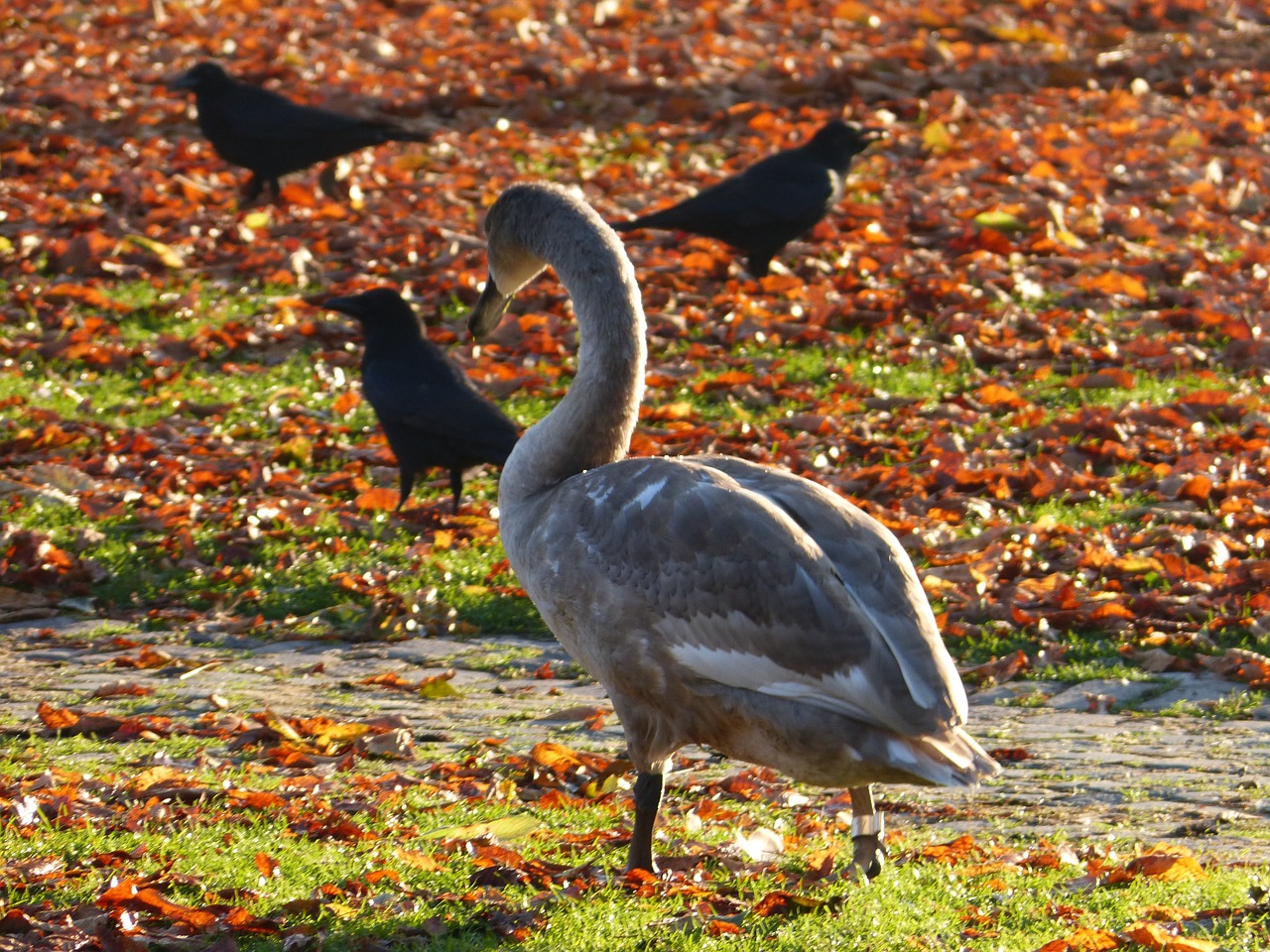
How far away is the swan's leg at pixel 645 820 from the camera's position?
14.6ft

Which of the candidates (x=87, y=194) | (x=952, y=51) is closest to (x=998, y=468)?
(x=87, y=194)

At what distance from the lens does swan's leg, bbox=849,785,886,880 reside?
4.52m

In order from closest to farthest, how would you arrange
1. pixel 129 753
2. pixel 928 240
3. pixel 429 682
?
pixel 129 753 → pixel 429 682 → pixel 928 240

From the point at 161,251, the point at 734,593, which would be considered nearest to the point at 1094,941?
the point at 734,593

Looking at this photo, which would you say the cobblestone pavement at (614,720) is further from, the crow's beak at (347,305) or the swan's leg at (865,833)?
the crow's beak at (347,305)

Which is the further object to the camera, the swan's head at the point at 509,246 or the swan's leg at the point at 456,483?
the swan's leg at the point at 456,483

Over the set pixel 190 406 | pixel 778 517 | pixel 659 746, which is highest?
pixel 778 517

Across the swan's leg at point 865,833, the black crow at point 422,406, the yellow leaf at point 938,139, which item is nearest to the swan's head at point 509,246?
the black crow at point 422,406

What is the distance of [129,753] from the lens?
215 inches

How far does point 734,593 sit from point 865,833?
2.68 feet

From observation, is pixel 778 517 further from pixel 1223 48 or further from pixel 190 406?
pixel 1223 48

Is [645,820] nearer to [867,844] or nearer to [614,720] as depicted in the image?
[867,844]

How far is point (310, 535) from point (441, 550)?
67cm

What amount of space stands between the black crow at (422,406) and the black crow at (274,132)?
3.98m
